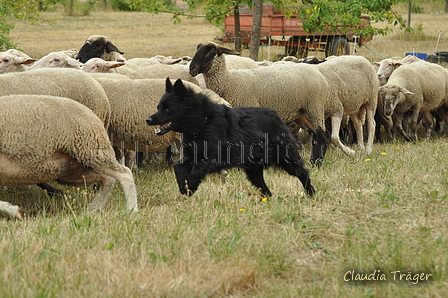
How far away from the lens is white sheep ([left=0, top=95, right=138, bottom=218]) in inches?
178

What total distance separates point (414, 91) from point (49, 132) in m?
7.35

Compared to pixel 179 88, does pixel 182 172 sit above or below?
below

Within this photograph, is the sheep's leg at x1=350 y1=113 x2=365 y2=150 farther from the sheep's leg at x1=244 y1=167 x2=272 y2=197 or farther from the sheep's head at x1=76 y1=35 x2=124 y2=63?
the sheep's leg at x1=244 y1=167 x2=272 y2=197

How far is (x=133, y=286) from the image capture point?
2.99 metres

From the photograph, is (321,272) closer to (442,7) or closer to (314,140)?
(314,140)

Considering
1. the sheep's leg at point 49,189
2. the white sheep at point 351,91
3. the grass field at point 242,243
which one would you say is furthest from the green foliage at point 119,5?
the grass field at point 242,243

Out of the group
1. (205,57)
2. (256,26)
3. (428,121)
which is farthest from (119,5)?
(205,57)

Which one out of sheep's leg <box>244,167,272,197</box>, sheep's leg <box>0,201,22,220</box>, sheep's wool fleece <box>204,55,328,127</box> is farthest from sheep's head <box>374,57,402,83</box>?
sheep's leg <box>0,201,22,220</box>

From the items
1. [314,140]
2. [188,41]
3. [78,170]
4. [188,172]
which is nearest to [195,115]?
[188,172]

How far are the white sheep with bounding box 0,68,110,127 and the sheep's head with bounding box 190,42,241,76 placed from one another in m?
1.98

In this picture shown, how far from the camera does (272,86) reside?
25.7 feet

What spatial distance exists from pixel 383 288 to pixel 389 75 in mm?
9093

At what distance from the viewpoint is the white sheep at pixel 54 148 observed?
14.9 ft

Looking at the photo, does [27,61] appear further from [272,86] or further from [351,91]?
[351,91]
